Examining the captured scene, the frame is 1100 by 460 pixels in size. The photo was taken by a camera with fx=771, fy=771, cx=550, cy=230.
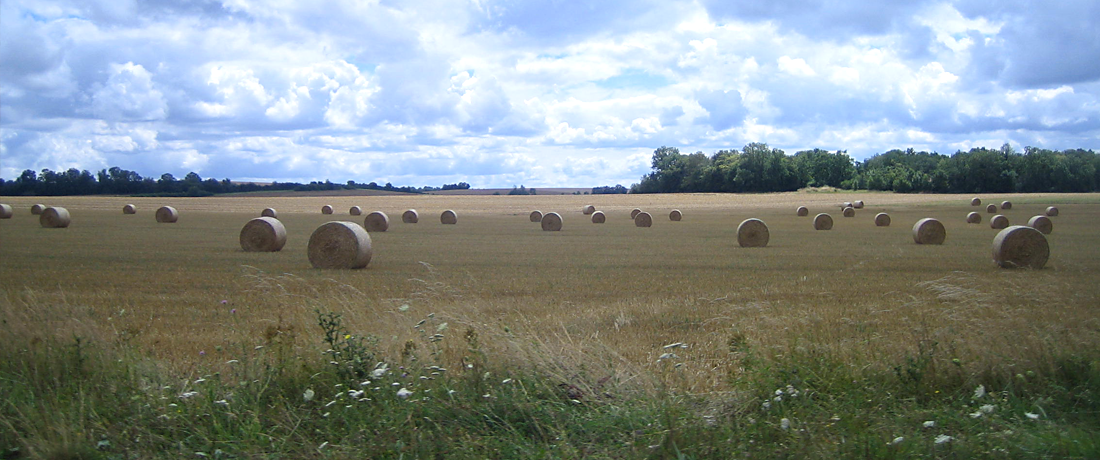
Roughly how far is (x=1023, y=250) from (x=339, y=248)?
1811cm

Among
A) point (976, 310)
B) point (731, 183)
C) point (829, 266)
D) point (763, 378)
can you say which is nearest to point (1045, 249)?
point (829, 266)

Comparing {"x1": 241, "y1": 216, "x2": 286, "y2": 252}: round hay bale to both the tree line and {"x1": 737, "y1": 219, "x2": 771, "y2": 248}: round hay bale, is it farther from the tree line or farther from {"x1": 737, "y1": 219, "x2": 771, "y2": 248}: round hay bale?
the tree line

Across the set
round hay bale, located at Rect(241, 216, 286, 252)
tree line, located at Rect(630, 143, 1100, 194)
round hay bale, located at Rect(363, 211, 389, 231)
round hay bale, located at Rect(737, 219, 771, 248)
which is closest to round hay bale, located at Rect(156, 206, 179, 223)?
round hay bale, located at Rect(363, 211, 389, 231)

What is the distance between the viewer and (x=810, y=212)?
66.4 m

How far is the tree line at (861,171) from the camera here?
8575 cm

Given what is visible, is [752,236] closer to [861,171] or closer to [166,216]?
[166,216]

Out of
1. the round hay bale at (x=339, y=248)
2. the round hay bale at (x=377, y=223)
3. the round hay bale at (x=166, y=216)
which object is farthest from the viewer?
the round hay bale at (x=166, y=216)

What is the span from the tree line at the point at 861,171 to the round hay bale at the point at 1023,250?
5047 centimetres

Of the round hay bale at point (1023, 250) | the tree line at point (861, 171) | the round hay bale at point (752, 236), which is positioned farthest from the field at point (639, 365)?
the tree line at point (861, 171)

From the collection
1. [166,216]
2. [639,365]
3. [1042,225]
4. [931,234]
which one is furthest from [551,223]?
[639,365]

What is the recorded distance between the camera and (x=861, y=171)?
133750 millimetres

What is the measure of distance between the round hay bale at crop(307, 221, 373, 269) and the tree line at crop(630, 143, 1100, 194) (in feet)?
202

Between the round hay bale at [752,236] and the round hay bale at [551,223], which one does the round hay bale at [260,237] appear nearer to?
the round hay bale at [752,236]

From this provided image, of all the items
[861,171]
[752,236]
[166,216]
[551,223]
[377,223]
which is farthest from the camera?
[861,171]
